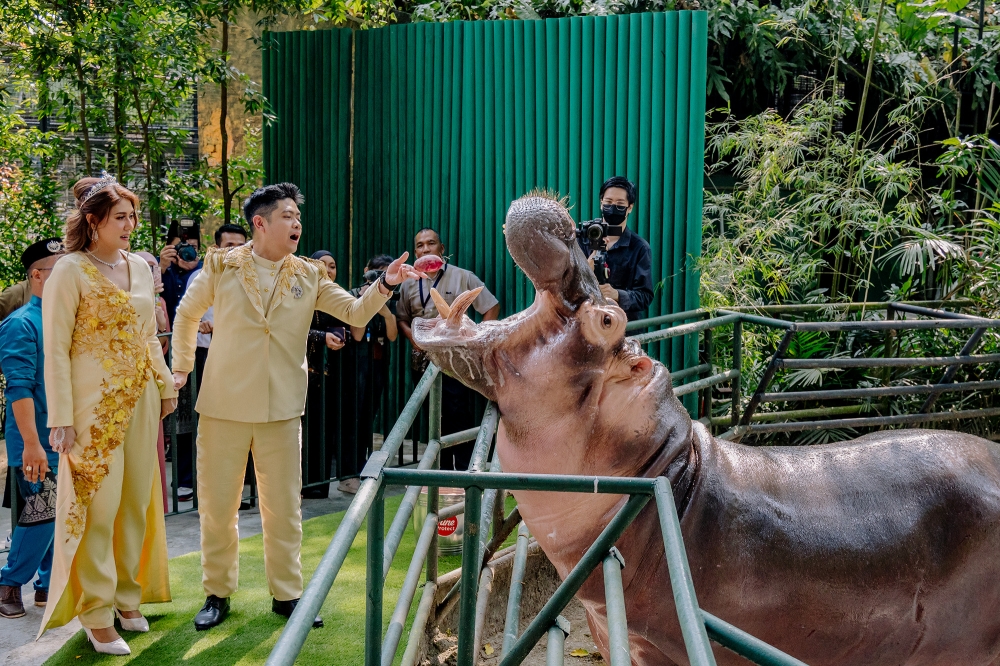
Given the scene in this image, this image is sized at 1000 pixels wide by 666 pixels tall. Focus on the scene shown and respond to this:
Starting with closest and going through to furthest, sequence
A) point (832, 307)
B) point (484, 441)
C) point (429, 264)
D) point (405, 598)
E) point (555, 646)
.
Answer: 1. point (555, 646)
2. point (405, 598)
3. point (484, 441)
4. point (429, 264)
5. point (832, 307)

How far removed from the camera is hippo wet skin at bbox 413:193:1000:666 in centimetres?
197

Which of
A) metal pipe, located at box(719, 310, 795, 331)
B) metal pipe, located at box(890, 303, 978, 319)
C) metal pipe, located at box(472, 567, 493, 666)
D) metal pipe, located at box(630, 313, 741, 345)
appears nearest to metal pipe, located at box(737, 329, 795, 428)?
metal pipe, located at box(719, 310, 795, 331)

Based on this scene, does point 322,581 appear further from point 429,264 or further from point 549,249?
point 429,264

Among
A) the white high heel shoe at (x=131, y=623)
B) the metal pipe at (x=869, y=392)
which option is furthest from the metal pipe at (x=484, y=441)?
the metal pipe at (x=869, y=392)

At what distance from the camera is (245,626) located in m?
4.06

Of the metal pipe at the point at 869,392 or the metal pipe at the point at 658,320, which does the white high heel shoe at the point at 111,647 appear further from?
the metal pipe at the point at 869,392

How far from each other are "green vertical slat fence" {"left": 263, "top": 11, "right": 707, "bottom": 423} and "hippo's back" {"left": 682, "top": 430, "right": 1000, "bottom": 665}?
3748 millimetres

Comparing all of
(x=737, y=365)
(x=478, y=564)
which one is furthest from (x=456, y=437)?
(x=737, y=365)

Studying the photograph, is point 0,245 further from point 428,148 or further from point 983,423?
point 983,423

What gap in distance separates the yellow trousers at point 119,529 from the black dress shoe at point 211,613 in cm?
25

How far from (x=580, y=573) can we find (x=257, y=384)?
98.2 inches

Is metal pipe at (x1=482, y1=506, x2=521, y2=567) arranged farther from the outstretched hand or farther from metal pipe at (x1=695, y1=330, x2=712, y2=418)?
metal pipe at (x1=695, y1=330, x2=712, y2=418)

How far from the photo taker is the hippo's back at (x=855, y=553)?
209 cm

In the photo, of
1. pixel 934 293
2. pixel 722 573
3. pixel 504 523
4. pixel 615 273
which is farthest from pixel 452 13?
pixel 722 573
